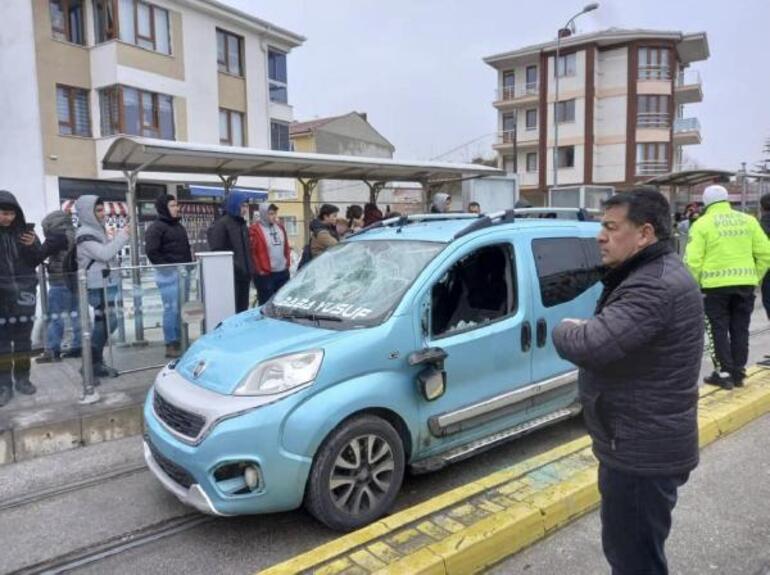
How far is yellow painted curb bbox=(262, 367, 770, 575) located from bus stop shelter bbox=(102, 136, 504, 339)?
375 centimetres

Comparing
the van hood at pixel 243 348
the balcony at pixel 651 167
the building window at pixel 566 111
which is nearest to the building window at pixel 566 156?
the building window at pixel 566 111

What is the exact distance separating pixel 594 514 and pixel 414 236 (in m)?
2.13

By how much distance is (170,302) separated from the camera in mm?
6141

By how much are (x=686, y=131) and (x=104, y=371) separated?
4611 centimetres

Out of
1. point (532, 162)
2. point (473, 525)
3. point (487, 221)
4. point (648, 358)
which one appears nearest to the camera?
point (648, 358)

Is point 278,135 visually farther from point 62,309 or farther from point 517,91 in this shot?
point 62,309

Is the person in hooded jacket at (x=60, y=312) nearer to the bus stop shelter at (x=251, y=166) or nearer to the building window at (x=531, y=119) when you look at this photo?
the bus stop shelter at (x=251, y=166)

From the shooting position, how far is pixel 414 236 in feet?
14.6

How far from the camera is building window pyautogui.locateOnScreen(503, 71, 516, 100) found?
46.0 meters

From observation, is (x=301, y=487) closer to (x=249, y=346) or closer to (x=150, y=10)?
(x=249, y=346)

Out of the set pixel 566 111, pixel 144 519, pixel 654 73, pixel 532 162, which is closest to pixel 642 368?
pixel 144 519

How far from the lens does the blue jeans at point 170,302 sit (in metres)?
6.07

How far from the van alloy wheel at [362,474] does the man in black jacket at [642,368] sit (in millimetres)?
1550

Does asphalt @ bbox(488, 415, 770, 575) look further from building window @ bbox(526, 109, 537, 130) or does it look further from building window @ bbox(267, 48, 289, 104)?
building window @ bbox(526, 109, 537, 130)
